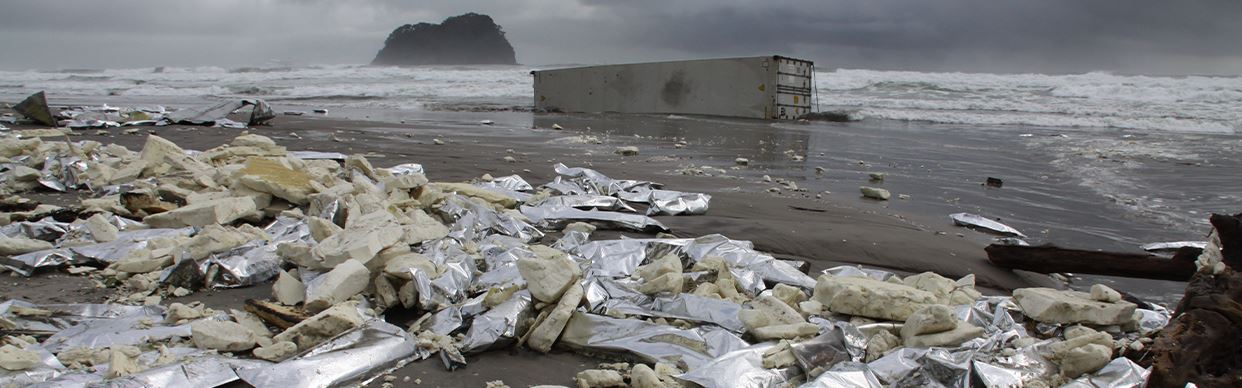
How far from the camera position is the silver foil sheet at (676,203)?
4676mm

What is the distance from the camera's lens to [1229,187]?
6898 millimetres

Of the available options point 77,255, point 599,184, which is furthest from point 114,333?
point 599,184

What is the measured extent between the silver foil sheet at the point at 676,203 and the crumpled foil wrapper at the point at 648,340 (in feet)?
7.26

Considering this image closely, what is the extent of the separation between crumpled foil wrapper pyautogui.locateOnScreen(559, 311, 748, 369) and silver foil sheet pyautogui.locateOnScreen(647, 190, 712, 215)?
7.26ft

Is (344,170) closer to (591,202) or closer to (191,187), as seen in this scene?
(191,187)

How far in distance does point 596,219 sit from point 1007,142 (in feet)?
30.6

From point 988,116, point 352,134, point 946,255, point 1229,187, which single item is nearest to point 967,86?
point 988,116

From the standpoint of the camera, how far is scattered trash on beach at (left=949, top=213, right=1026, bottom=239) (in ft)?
15.4

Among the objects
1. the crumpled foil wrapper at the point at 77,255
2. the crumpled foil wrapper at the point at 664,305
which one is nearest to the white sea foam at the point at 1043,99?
the crumpled foil wrapper at the point at 664,305

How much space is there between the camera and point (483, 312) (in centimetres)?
257

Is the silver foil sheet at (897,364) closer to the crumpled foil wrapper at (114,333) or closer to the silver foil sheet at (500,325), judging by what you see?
the silver foil sheet at (500,325)

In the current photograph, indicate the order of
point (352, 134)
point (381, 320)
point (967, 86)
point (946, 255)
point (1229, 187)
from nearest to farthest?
point (381, 320), point (946, 255), point (1229, 187), point (352, 134), point (967, 86)

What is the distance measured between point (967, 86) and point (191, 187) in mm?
25420

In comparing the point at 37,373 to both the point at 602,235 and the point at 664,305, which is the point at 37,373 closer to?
the point at 664,305
